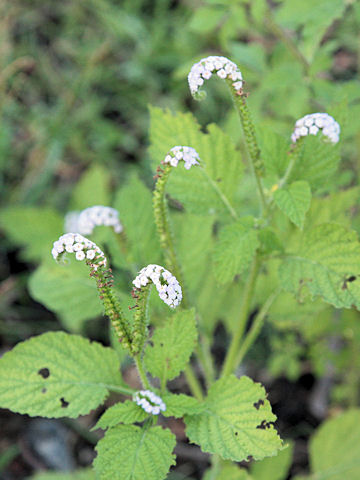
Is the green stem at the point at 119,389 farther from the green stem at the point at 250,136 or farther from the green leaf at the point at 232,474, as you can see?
the green stem at the point at 250,136

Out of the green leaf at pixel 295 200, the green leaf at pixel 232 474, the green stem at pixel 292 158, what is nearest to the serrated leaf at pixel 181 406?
the green leaf at pixel 232 474

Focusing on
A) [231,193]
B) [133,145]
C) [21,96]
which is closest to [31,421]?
[231,193]

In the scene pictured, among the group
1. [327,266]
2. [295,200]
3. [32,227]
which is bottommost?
[327,266]

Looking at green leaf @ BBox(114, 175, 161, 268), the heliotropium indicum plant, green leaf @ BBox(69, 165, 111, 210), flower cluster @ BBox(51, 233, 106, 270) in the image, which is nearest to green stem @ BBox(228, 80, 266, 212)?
the heliotropium indicum plant

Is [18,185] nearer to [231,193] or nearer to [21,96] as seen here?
[21,96]

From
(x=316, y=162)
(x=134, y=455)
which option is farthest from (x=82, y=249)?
(x=316, y=162)

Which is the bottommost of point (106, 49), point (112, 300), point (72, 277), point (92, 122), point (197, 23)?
point (112, 300)

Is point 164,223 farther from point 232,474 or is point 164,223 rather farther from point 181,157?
point 232,474
